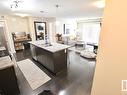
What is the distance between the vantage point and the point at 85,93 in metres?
2.29

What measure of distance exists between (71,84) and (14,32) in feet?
18.4

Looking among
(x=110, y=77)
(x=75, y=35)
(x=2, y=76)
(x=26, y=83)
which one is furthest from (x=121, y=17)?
(x=75, y=35)

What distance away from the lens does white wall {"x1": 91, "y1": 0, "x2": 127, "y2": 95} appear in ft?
2.10

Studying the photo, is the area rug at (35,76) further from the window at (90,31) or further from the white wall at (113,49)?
the window at (90,31)

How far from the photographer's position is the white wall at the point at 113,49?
2.10ft

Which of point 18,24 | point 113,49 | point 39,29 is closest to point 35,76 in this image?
point 113,49

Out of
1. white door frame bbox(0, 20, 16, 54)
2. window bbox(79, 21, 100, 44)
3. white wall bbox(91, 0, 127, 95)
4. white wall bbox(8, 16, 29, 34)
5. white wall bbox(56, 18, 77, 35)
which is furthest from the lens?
window bbox(79, 21, 100, 44)

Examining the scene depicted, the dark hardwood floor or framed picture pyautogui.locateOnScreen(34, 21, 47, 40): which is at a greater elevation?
framed picture pyautogui.locateOnScreen(34, 21, 47, 40)

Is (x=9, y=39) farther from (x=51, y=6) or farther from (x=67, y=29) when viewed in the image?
(x=67, y=29)

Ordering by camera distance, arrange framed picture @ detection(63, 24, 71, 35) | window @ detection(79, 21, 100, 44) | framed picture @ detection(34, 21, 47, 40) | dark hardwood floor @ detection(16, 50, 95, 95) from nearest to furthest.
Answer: dark hardwood floor @ detection(16, 50, 95, 95) < framed picture @ detection(34, 21, 47, 40) < window @ detection(79, 21, 100, 44) < framed picture @ detection(63, 24, 71, 35)

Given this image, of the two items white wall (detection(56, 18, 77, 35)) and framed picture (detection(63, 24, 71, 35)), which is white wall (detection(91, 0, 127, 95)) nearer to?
white wall (detection(56, 18, 77, 35))

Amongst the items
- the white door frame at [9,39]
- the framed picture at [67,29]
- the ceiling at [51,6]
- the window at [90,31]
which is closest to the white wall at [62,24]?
the framed picture at [67,29]

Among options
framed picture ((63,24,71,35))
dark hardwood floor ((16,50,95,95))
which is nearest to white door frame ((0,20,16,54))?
dark hardwood floor ((16,50,95,95))

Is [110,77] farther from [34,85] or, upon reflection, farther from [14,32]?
[14,32]
